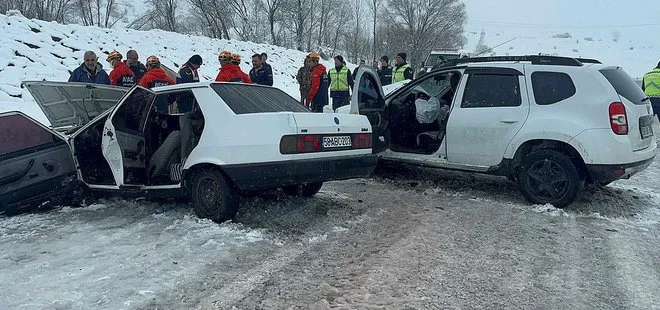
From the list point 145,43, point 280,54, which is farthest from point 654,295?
point 280,54

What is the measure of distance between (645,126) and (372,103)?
10.9 feet

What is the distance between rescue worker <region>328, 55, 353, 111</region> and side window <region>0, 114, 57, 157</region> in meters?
7.62

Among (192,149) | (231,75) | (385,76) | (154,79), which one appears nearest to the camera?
(192,149)

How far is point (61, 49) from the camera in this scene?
52.1ft

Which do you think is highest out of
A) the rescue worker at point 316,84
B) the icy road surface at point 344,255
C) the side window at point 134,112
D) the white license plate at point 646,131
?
the rescue worker at point 316,84

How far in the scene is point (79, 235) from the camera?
185 inches

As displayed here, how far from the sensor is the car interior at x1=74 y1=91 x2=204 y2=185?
532 centimetres

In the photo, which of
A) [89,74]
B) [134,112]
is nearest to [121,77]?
[89,74]

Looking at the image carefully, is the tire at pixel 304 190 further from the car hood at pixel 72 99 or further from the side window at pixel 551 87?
the side window at pixel 551 87

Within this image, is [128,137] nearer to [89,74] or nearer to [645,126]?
[89,74]

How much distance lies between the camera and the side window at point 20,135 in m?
5.18

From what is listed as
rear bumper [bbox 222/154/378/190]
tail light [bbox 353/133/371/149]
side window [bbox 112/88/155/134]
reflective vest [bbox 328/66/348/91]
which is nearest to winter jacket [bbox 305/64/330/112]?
reflective vest [bbox 328/66/348/91]

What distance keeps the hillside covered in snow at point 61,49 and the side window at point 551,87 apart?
34.1 ft

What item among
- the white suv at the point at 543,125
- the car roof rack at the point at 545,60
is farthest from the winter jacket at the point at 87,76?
the car roof rack at the point at 545,60
